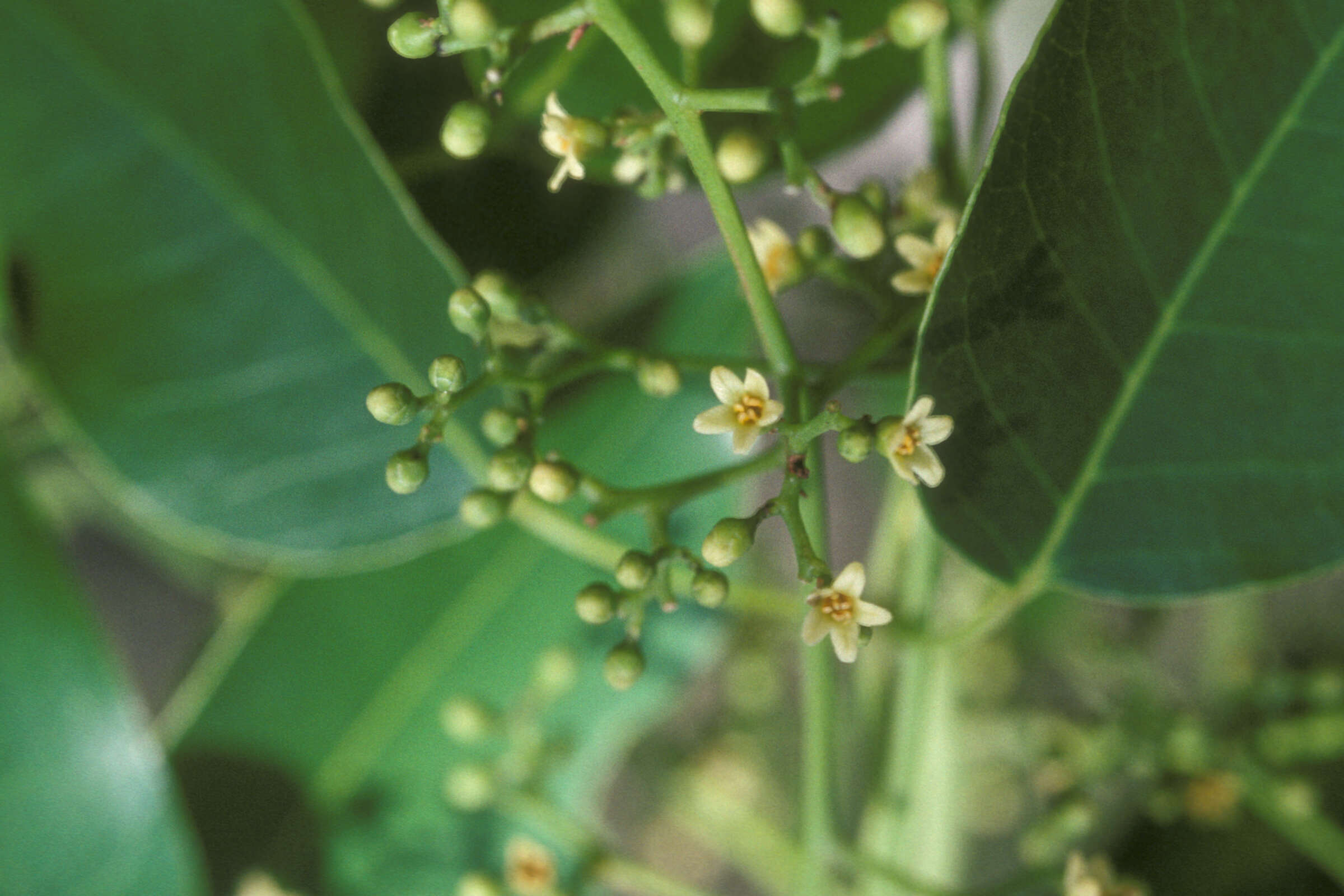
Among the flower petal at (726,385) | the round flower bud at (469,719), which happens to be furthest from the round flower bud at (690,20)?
the round flower bud at (469,719)

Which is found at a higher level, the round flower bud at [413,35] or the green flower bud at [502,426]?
the round flower bud at [413,35]

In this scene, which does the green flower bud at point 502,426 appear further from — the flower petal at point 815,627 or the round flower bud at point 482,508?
the flower petal at point 815,627

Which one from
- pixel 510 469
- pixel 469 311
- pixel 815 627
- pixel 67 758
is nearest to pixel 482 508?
pixel 510 469

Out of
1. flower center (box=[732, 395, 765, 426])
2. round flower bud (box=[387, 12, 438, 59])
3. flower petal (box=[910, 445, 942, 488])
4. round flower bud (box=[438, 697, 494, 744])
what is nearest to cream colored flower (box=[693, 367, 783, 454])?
flower center (box=[732, 395, 765, 426])

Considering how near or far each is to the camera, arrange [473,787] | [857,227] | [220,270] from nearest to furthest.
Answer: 1. [857,227]
2. [220,270]
3. [473,787]

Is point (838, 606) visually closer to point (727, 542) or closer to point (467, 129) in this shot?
point (727, 542)

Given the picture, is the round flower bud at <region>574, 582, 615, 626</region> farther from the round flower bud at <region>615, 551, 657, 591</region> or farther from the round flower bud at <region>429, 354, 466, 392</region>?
the round flower bud at <region>429, 354, 466, 392</region>
